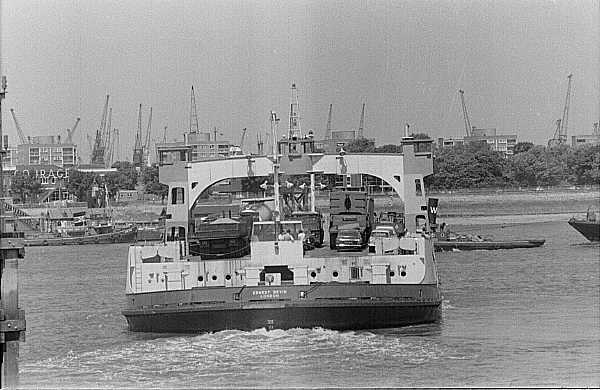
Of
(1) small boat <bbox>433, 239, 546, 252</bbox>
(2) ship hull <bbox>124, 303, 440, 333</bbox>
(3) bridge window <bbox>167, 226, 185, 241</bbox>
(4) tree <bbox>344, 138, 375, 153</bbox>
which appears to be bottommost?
(2) ship hull <bbox>124, 303, 440, 333</bbox>

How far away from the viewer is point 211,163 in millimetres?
22859

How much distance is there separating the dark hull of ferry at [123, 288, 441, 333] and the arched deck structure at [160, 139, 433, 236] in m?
3.59

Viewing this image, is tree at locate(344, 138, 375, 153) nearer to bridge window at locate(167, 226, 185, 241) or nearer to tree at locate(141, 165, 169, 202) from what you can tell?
tree at locate(141, 165, 169, 202)

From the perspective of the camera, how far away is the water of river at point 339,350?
15773mm

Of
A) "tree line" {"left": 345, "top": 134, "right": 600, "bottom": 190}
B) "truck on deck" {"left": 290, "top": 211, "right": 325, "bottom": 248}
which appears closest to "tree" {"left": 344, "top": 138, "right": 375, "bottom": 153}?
"tree line" {"left": 345, "top": 134, "right": 600, "bottom": 190}

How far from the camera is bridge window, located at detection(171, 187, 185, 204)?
23.2m

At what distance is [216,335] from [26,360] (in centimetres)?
339

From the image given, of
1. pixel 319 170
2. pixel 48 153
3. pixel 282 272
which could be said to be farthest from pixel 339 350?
pixel 48 153

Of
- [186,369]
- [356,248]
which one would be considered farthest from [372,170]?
[186,369]

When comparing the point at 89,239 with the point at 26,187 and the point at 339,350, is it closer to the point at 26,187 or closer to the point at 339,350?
the point at 26,187

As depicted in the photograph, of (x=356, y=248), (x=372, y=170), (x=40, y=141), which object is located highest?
(x=40, y=141)

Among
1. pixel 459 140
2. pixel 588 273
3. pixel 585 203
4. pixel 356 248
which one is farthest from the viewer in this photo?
pixel 459 140

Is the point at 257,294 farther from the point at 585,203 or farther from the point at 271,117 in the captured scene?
the point at 585,203

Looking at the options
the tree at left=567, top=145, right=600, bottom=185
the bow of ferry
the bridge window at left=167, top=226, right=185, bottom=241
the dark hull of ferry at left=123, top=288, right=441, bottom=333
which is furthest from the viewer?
the tree at left=567, top=145, right=600, bottom=185
